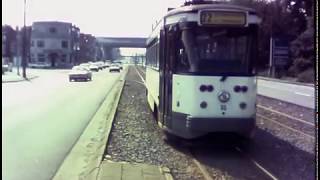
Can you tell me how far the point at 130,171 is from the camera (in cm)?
952

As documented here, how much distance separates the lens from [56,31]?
380ft

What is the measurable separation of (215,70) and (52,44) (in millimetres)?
106936

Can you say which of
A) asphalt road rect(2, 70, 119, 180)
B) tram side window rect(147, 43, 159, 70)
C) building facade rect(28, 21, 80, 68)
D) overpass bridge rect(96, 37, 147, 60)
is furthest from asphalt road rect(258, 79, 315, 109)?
overpass bridge rect(96, 37, 147, 60)

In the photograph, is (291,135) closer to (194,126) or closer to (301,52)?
(194,126)

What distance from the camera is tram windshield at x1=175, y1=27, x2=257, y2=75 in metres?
11.8

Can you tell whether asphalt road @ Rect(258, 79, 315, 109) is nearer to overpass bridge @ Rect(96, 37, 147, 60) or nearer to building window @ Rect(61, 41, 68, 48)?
building window @ Rect(61, 41, 68, 48)

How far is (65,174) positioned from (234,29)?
4.67 m

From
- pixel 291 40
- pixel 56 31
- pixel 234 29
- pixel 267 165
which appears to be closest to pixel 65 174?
pixel 267 165

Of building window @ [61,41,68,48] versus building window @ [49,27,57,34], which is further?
building window @ [61,41,68,48]

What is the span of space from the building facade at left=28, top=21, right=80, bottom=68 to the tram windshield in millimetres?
94021

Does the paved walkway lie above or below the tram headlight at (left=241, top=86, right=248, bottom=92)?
below

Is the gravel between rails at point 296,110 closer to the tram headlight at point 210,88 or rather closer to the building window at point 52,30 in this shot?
the tram headlight at point 210,88

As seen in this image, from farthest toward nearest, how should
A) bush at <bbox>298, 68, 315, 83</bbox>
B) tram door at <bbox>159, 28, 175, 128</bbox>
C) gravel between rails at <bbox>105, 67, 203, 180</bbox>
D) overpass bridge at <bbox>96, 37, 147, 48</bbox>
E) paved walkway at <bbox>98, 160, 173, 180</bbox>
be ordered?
overpass bridge at <bbox>96, 37, 147, 48</bbox> < bush at <bbox>298, 68, 315, 83</bbox> < tram door at <bbox>159, 28, 175, 128</bbox> < gravel between rails at <bbox>105, 67, 203, 180</bbox> < paved walkway at <bbox>98, 160, 173, 180</bbox>

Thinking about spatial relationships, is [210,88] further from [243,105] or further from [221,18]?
[221,18]
